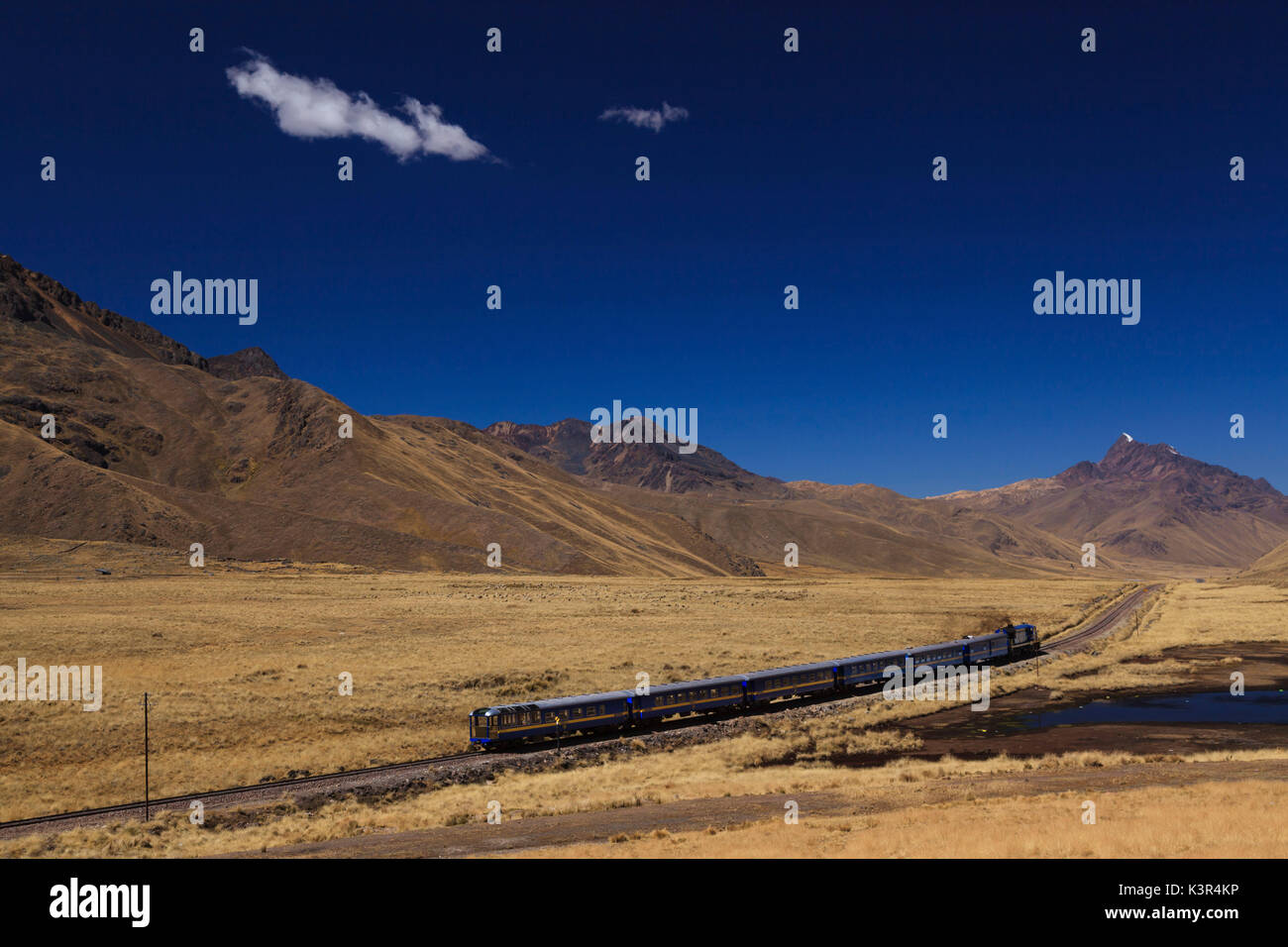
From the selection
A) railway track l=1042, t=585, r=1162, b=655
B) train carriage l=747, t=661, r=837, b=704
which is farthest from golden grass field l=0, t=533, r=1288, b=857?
railway track l=1042, t=585, r=1162, b=655

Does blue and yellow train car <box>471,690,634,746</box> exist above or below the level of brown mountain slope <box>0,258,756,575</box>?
below

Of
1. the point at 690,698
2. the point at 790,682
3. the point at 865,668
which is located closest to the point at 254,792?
the point at 690,698

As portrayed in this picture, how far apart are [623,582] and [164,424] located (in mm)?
127008

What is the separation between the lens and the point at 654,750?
39031 millimetres

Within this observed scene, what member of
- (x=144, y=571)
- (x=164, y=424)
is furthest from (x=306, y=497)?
(x=144, y=571)

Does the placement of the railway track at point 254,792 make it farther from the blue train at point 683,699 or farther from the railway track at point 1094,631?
the railway track at point 1094,631

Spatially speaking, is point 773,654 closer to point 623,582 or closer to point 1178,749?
point 1178,749

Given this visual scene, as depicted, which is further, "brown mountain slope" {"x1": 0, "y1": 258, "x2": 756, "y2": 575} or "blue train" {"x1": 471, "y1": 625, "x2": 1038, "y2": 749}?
"brown mountain slope" {"x1": 0, "y1": 258, "x2": 756, "y2": 575}

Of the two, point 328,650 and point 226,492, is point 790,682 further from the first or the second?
point 226,492

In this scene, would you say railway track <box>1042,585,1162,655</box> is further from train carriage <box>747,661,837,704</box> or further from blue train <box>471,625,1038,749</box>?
train carriage <box>747,661,837,704</box>

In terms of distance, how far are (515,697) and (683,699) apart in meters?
11.3

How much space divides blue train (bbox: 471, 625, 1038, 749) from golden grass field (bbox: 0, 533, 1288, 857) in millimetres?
2668

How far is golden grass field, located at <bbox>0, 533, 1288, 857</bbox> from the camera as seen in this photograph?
2152 centimetres
